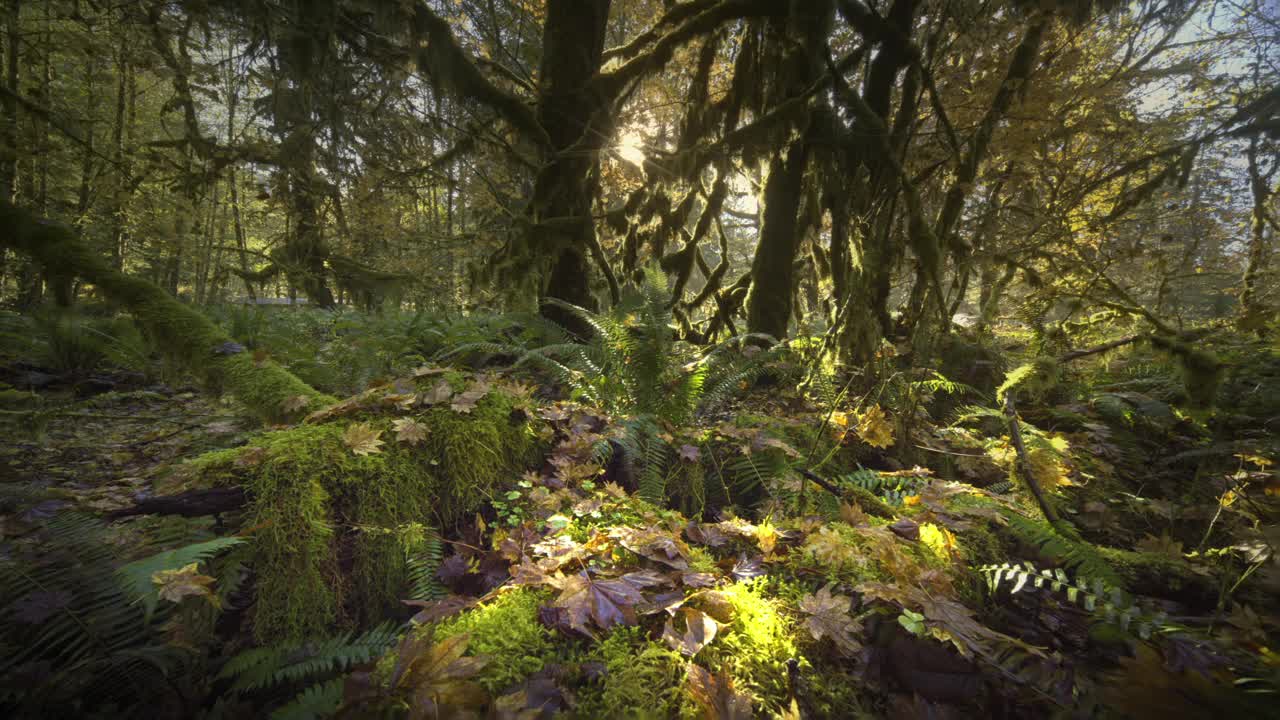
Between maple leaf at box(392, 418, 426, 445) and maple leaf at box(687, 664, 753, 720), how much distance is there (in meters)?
1.45

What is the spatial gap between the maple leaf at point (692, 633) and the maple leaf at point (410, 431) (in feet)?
4.32

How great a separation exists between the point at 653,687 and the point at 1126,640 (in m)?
1.32

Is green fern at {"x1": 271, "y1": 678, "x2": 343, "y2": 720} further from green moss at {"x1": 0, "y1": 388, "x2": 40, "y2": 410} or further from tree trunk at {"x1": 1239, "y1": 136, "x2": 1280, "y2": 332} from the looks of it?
tree trunk at {"x1": 1239, "y1": 136, "x2": 1280, "y2": 332}

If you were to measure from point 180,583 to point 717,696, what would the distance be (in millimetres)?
1492

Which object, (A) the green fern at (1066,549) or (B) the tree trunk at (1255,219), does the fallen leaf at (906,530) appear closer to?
(A) the green fern at (1066,549)

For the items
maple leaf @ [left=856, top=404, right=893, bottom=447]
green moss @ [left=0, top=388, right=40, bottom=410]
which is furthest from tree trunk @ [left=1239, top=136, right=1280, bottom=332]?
green moss @ [left=0, top=388, right=40, bottom=410]

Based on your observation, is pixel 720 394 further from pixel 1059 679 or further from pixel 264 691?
pixel 264 691

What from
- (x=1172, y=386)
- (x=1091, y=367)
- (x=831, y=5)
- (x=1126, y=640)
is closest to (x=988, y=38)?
(x=831, y=5)

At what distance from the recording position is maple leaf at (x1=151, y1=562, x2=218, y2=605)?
1.19 meters

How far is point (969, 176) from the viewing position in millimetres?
3814

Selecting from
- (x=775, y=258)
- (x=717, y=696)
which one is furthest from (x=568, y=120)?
(x=717, y=696)

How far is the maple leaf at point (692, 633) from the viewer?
111 cm

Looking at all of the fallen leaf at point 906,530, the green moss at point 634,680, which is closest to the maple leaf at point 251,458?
the green moss at point 634,680

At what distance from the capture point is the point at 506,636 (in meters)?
1.17
